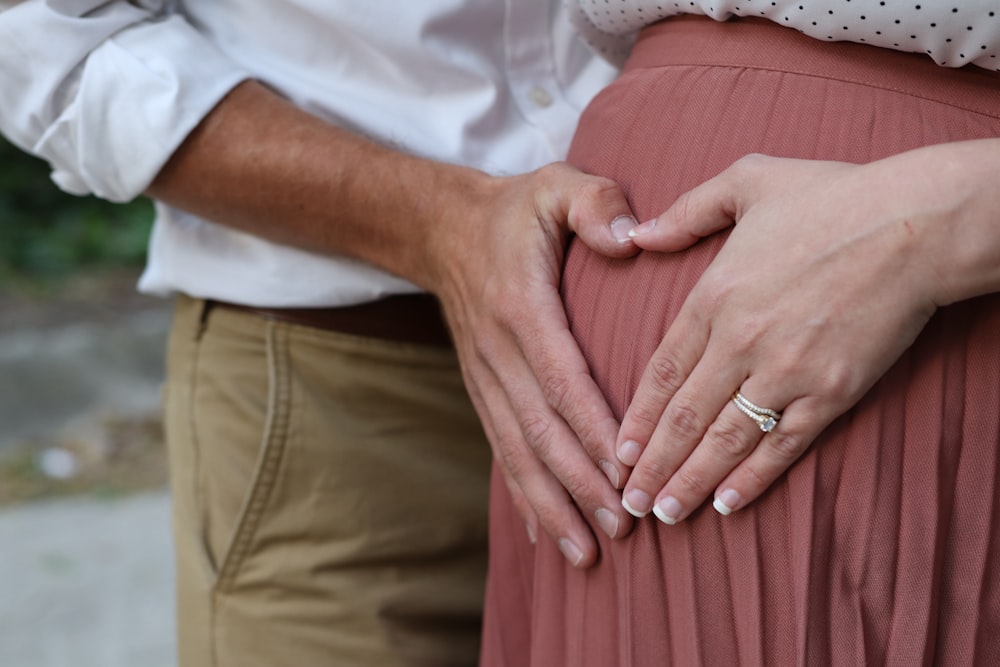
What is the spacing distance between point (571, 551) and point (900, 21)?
20.8 inches

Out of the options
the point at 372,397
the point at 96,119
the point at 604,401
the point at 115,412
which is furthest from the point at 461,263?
the point at 115,412

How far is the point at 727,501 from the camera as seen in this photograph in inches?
33.9

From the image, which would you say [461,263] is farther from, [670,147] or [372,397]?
[372,397]

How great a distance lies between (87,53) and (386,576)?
2.43ft

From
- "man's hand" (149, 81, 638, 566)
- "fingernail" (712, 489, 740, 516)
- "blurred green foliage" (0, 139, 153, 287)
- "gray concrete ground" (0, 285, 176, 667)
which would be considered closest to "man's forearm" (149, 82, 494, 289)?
"man's hand" (149, 81, 638, 566)

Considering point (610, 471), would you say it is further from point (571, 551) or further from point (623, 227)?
point (623, 227)

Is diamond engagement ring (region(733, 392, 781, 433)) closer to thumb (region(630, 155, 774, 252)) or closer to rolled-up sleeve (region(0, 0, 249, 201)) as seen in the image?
thumb (region(630, 155, 774, 252))

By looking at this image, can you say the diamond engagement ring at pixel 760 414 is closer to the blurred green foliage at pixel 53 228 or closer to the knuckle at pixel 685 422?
the knuckle at pixel 685 422

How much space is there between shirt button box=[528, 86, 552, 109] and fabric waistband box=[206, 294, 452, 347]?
0.28m

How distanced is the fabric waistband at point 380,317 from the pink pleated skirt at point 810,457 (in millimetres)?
420

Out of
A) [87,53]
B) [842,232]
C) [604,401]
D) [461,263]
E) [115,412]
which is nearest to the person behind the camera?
[842,232]

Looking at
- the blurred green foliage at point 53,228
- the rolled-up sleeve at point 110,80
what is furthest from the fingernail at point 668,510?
the blurred green foliage at point 53,228

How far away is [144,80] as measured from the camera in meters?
1.22

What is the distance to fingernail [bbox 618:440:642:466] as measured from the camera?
3.04ft
